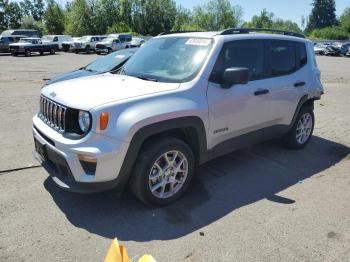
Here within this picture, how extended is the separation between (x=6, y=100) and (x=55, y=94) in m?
6.67

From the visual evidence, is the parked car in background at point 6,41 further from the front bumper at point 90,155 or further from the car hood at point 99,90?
the front bumper at point 90,155

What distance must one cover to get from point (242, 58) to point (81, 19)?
184 ft

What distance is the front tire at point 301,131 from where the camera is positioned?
19.3 feet

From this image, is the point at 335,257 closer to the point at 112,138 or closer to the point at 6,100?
the point at 112,138

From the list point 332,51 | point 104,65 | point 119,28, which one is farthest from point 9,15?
point 104,65

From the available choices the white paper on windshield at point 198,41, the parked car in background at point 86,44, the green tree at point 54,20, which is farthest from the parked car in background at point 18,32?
the white paper on windshield at point 198,41

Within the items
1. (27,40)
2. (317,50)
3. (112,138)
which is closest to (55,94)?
(112,138)

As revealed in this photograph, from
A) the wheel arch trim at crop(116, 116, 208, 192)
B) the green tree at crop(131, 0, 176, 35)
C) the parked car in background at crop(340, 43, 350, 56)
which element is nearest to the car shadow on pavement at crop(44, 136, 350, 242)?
the wheel arch trim at crop(116, 116, 208, 192)

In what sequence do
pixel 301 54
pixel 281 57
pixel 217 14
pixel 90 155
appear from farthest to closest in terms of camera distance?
1. pixel 217 14
2. pixel 301 54
3. pixel 281 57
4. pixel 90 155

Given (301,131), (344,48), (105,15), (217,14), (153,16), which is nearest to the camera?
(301,131)

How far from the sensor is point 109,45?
104 ft

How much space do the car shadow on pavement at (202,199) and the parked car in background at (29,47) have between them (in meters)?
28.0

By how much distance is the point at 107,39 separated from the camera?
32969 millimetres

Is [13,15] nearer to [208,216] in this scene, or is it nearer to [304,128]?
[304,128]
